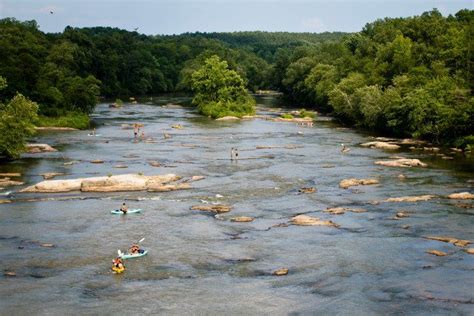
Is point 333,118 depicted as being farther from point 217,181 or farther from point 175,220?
point 175,220

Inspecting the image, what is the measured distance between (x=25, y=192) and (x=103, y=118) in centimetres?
6913

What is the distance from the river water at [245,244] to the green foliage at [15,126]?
7.26ft

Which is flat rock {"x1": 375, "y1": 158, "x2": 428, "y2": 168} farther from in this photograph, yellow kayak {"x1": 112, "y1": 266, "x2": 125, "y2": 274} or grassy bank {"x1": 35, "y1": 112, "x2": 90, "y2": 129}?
grassy bank {"x1": 35, "y1": 112, "x2": 90, "y2": 129}

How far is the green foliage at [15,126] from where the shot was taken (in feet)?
245

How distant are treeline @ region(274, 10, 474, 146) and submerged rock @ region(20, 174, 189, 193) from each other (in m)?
43.1

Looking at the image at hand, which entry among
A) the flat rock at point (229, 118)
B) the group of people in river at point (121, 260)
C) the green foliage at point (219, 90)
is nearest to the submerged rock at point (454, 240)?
the group of people in river at point (121, 260)

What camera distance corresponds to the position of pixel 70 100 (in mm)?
120750

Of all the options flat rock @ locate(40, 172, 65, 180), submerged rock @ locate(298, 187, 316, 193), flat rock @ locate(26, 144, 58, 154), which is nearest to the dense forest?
flat rock @ locate(26, 144, 58, 154)

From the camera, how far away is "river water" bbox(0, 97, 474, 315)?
37594 millimetres

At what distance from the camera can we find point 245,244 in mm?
47750

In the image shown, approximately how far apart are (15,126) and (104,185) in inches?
658

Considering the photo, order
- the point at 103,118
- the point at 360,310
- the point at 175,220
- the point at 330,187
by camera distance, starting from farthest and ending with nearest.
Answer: the point at 103,118 < the point at 330,187 < the point at 175,220 < the point at 360,310

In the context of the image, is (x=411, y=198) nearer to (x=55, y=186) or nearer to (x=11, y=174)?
(x=55, y=186)

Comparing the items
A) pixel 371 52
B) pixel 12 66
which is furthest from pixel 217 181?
pixel 371 52
